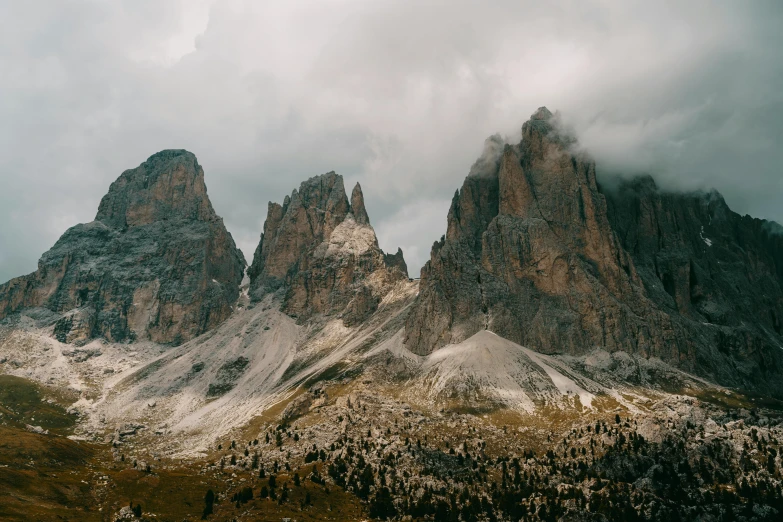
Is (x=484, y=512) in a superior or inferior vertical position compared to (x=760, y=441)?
inferior

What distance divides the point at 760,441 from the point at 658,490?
44.1 metres

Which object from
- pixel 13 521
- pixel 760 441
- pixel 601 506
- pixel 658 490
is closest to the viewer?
pixel 13 521

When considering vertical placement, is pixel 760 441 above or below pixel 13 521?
above

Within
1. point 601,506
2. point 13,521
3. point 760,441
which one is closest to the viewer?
point 13,521

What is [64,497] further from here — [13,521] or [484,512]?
[484,512]

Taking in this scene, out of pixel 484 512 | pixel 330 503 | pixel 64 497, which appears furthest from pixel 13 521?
pixel 484 512

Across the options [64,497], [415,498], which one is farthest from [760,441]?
[64,497]

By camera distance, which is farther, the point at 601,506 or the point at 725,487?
the point at 725,487

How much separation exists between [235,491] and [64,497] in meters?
44.1

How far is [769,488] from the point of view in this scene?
175625 mm

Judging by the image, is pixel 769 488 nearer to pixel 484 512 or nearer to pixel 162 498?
pixel 484 512

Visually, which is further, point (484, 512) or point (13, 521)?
point (484, 512)

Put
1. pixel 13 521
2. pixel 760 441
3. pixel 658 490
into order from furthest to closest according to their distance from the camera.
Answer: pixel 760 441
pixel 658 490
pixel 13 521

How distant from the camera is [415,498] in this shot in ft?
588
